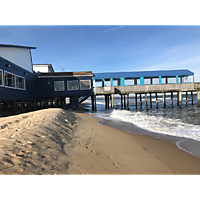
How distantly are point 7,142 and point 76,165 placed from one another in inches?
78.5

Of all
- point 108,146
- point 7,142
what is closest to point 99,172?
point 108,146

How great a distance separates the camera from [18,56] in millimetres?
13555

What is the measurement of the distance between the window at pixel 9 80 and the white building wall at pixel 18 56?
1.65 m

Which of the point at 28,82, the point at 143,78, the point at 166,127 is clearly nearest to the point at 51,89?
the point at 28,82

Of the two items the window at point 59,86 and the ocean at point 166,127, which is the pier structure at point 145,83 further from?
the ocean at point 166,127

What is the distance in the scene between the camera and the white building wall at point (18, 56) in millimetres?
11732

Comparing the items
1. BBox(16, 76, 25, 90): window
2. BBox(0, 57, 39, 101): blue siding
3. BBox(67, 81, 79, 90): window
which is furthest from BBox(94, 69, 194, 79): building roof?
BBox(16, 76, 25, 90): window

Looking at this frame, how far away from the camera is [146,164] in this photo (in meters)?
3.32

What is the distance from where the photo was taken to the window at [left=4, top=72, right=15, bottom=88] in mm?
10948

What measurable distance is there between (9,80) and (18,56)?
3.71m

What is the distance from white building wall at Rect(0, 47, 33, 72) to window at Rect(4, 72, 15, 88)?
5.42 ft

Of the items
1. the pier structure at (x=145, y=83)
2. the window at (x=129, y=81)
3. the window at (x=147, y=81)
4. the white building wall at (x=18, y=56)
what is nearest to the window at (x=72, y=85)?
the pier structure at (x=145, y=83)
